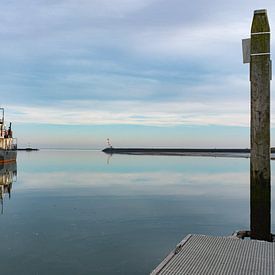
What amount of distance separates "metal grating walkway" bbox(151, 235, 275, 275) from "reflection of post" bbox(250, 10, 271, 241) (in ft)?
2.55

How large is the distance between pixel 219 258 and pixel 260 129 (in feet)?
9.32

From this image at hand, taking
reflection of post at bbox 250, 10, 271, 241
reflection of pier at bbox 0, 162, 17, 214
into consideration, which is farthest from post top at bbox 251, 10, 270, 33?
reflection of pier at bbox 0, 162, 17, 214

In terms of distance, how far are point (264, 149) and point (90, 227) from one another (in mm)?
7475

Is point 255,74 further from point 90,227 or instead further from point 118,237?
point 90,227

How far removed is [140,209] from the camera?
17.2 m

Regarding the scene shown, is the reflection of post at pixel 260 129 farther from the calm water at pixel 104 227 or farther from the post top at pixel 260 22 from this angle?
the calm water at pixel 104 227

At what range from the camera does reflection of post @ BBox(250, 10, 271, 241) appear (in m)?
7.41

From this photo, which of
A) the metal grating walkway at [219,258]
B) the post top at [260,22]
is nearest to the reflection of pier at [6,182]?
the metal grating walkway at [219,258]

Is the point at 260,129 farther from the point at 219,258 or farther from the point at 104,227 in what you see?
the point at 104,227

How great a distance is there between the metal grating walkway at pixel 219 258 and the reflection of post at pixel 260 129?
0.78 meters

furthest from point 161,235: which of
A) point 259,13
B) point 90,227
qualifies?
point 259,13

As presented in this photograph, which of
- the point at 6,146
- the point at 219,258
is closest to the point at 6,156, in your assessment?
the point at 6,146

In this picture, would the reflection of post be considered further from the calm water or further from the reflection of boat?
the reflection of boat

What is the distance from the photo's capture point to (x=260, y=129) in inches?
292
